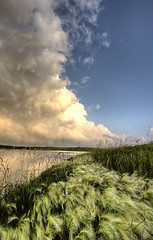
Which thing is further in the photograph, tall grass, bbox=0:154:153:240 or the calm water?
the calm water

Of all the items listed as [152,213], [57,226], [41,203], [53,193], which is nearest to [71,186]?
[53,193]

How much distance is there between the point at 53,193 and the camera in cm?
293

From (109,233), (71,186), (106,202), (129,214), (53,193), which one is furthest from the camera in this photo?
(71,186)

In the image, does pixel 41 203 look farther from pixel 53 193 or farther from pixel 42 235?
pixel 42 235

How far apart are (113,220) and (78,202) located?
3.00ft

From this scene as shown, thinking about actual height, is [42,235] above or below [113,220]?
below

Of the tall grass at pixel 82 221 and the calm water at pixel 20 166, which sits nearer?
the tall grass at pixel 82 221

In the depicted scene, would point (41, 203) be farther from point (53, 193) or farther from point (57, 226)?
point (57, 226)

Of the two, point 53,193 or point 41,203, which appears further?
point 53,193

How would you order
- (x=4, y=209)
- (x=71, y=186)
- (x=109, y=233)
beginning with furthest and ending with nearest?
(x=71, y=186), (x=4, y=209), (x=109, y=233)

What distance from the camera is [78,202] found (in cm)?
266

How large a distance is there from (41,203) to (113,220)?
125 centimetres

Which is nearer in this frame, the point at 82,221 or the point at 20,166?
the point at 82,221

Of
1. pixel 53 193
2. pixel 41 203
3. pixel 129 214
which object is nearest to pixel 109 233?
pixel 129 214
